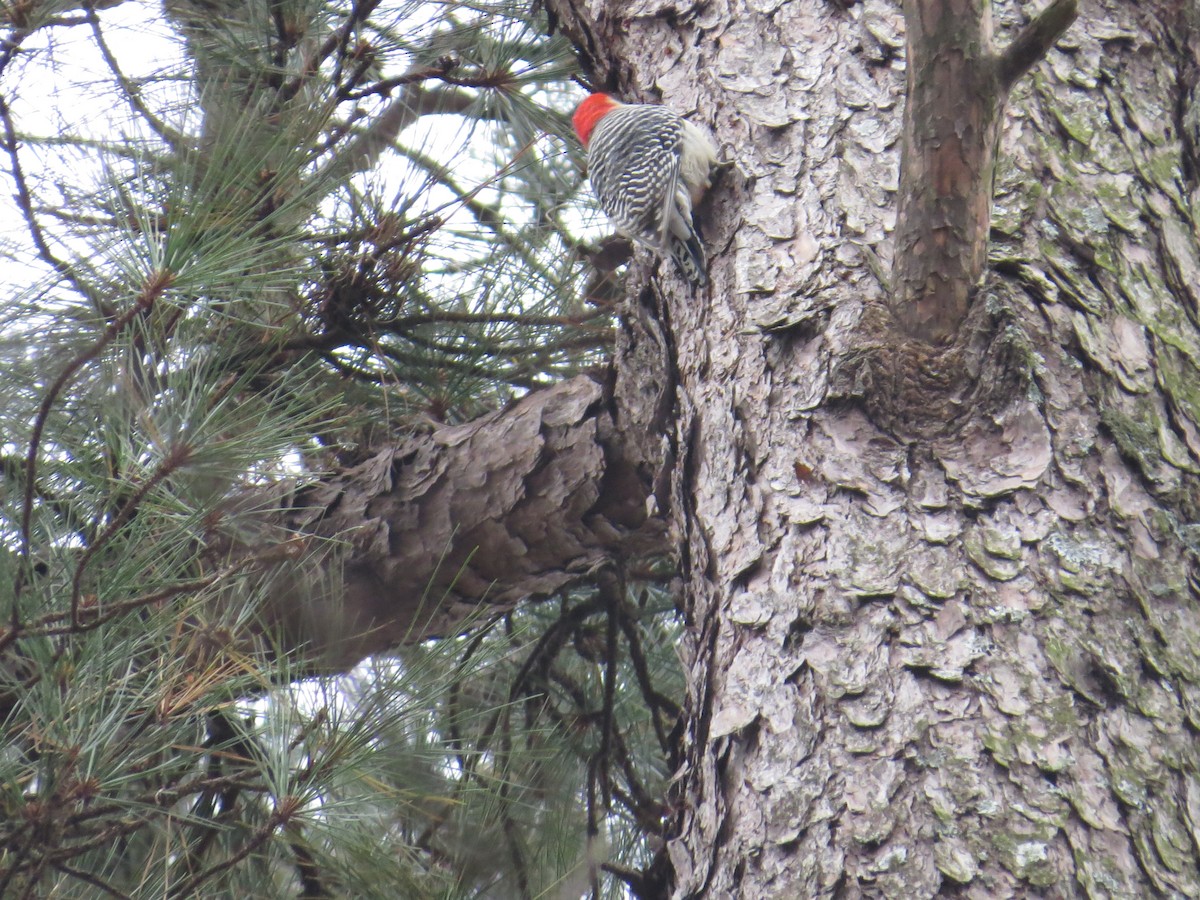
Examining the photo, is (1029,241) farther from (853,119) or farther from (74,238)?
(74,238)

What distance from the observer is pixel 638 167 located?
228 centimetres

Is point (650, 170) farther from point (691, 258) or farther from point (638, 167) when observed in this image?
point (691, 258)

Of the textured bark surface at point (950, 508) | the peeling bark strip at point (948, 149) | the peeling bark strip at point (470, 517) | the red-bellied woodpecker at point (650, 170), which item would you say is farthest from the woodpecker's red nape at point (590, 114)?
the peeling bark strip at point (948, 149)

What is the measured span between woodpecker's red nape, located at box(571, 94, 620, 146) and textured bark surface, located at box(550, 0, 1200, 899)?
3.31 ft

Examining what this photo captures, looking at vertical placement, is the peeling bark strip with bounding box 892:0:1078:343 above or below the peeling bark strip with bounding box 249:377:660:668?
above

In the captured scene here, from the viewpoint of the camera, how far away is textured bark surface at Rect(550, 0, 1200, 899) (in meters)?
1.07

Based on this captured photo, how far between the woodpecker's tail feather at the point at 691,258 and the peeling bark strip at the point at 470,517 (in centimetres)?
37

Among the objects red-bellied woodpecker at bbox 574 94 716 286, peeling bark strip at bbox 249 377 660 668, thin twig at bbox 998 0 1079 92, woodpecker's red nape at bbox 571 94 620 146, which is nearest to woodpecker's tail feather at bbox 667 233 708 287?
red-bellied woodpecker at bbox 574 94 716 286

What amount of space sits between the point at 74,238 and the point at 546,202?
4.51 ft

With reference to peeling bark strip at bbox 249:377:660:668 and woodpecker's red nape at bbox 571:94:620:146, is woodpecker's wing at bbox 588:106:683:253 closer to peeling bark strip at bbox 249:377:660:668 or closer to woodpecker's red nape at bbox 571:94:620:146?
woodpecker's red nape at bbox 571:94:620:146

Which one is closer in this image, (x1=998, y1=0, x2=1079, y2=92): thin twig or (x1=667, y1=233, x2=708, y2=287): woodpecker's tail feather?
(x1=998, y1=0, x2=1079, y2=92): thin twig

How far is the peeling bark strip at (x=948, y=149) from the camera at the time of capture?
114cm

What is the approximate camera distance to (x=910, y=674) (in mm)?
1151

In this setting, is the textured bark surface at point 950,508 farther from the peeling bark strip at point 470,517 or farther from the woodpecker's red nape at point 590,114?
the woodpecker's red nape at point 590,114
